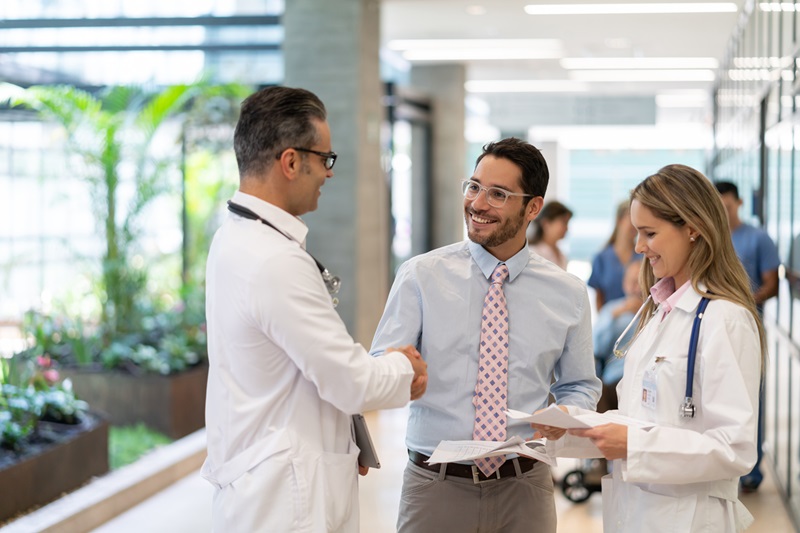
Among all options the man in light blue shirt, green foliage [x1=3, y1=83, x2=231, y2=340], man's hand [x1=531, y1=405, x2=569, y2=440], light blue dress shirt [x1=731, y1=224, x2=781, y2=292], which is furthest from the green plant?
light blue dress shirt [x1=731, y1=224, x2=781, y2=292]

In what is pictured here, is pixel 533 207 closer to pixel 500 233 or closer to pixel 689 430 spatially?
pixel 500 233

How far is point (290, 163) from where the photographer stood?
217 cm

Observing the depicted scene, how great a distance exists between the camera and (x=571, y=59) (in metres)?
14.0

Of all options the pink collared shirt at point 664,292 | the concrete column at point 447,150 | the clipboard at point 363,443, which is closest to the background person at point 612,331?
the pink collared shirt at point 664,292

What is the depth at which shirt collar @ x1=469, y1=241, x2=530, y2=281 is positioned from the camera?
2.52 m

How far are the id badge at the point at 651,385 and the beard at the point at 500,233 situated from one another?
51 centimetres

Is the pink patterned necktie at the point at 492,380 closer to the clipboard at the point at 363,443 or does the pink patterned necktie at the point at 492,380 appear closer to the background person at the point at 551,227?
the clipboard at the point at 363,443

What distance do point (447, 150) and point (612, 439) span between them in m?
12.8

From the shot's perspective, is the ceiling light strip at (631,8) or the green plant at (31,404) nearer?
the green plant at (31,404)

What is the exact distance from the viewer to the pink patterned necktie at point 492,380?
2408 millimetres

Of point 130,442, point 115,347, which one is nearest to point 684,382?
point 130,442

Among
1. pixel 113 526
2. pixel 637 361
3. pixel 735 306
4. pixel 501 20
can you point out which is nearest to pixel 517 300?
pixel 637 361

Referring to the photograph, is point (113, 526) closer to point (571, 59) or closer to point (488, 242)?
point (488, 242)

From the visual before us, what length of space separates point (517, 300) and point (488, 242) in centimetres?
17
